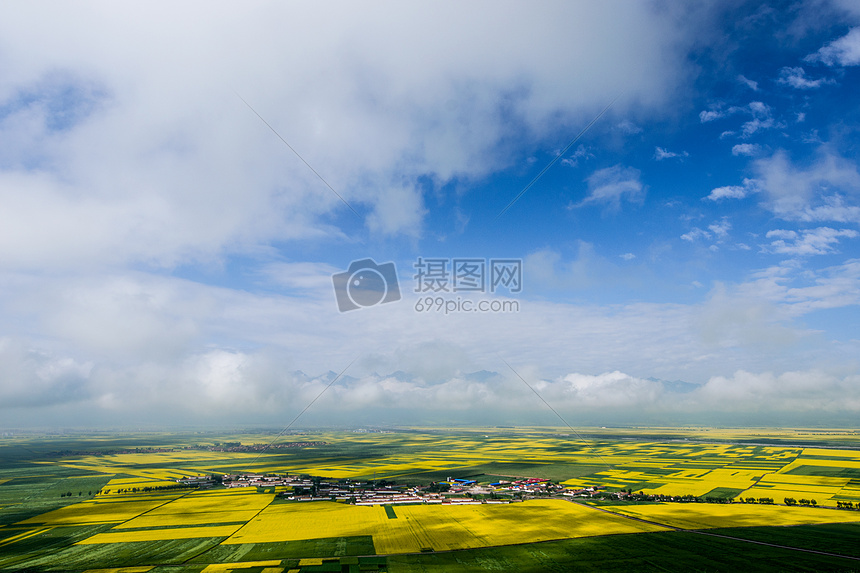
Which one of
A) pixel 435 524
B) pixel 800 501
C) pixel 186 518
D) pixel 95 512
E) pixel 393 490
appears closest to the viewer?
pixel 435 524

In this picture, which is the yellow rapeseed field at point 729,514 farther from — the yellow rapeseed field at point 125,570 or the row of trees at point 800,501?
the yellow rapeseed field at point 125,570

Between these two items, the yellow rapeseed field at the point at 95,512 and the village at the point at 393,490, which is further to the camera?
the village at the point at 393,490

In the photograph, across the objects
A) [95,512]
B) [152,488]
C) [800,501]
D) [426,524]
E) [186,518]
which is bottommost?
[152,488]

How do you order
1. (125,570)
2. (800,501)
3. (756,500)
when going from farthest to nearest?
(756,500)
(800,501)
(125,570)

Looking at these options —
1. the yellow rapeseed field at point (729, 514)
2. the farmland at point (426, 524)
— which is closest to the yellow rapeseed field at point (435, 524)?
the farmland at point (426, 524)

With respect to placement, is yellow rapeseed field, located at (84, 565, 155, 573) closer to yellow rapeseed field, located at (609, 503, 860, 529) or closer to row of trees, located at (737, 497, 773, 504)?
yellow rapeseed field, located at (609, 503, 860, 529)

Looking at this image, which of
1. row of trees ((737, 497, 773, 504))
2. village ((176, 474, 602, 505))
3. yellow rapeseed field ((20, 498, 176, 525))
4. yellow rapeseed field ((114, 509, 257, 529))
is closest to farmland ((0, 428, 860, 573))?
yellow rapeseed field ((114, 509, 257, 529))

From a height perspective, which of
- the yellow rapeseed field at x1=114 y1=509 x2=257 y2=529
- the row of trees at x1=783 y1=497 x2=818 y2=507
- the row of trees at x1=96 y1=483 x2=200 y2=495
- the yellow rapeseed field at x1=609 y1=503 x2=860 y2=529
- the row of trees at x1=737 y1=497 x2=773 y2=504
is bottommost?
the row of trees at x1=96 y1=483 x2=200 y2=495

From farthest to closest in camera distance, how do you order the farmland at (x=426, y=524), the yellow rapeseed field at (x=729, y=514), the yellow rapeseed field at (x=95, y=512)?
the yellow rapeseed field at (x=95, y=512) < the yellow rapeseed field at (x=729, y=514) < the farmland at (x=426, y=524)

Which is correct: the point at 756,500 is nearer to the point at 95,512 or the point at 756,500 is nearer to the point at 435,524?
the point at 435,524

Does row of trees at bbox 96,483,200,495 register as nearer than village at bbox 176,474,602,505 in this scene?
No

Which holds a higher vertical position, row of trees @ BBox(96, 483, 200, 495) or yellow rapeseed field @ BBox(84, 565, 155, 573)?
yellow rapeseed field @ BBox(84, 565, 155, 573)

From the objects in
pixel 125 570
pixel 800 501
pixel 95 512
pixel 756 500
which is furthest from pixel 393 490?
pixel 800 501

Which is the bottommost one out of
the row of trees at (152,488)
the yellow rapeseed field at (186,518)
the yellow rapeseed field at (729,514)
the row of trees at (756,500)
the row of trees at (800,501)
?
the row of trees at (152,488)
